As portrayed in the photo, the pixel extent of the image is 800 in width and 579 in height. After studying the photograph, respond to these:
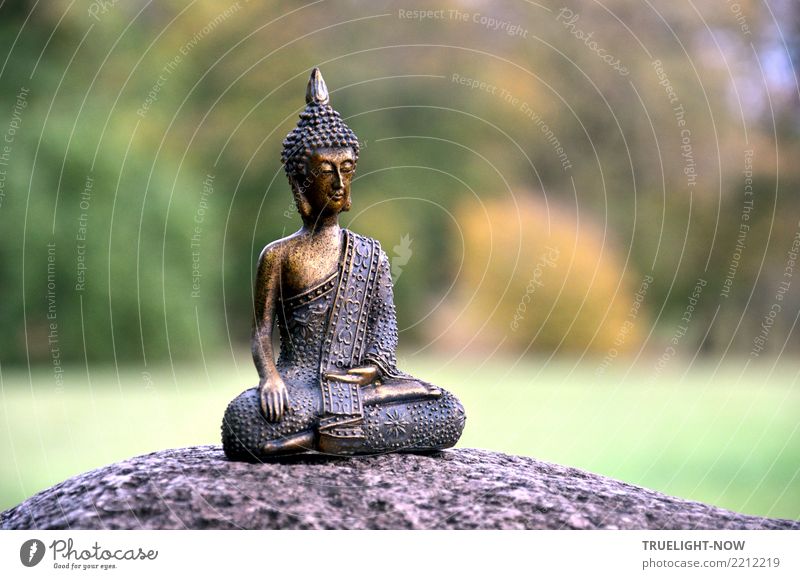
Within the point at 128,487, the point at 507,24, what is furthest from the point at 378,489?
the point at 507,24

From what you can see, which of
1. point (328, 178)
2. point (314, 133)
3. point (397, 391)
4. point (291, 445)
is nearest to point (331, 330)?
point (397, 391)

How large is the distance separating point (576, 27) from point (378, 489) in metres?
12.6

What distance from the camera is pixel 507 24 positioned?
1794 centimetres

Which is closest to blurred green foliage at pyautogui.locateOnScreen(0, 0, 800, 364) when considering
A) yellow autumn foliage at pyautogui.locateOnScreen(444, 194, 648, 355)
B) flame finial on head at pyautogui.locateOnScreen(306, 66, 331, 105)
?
yellow autumn foliage at pyautogui.locateOnScreen(444, 194, 648, 355)

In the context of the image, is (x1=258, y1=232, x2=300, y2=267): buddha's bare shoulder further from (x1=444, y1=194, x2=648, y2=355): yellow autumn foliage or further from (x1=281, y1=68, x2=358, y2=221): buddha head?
(x1=444, y1=194, x2=648, y2=355): yellow autumn foliage

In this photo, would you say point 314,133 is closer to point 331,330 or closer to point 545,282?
point 331,330

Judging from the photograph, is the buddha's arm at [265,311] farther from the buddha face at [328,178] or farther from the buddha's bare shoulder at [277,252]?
the buddha face at [328,178]

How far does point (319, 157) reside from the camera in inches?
326

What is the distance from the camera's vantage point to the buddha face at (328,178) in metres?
8.31
